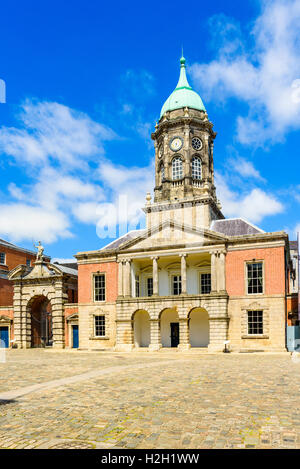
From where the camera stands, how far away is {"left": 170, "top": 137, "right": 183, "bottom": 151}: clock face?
4478cm

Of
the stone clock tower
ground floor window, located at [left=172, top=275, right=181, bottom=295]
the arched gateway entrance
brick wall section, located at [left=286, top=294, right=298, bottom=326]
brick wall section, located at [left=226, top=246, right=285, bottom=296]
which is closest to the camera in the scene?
brick wall section, located at [left=226, top=246, right=285, bottom=296]

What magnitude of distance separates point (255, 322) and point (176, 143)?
71.8 feet

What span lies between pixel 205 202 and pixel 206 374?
25.3 metres

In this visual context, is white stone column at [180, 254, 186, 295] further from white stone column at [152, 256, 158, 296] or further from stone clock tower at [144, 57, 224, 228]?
stone clock tower at [144, 57, 224, 228]

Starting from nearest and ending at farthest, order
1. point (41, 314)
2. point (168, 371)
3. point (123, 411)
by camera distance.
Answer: point (123, 411) < point (168, 371) < point (41, 314)

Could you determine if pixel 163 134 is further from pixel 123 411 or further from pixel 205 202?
pixel 123 411

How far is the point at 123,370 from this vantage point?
1962 cm

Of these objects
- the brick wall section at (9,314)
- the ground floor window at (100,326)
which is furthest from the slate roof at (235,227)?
the brick wall section at (9,314)

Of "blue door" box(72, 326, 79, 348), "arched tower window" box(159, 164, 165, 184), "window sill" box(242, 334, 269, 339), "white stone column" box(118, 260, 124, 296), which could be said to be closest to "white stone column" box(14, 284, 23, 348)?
"blue door" box(72, 326, 79, 348)

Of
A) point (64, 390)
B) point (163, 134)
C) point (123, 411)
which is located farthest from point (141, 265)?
point (123, 411)

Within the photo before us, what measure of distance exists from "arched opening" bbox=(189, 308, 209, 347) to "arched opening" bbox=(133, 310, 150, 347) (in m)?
4.25

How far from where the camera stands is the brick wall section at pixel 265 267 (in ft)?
107

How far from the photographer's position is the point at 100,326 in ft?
126

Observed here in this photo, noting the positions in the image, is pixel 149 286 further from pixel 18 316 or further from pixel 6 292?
pixel 6 292
